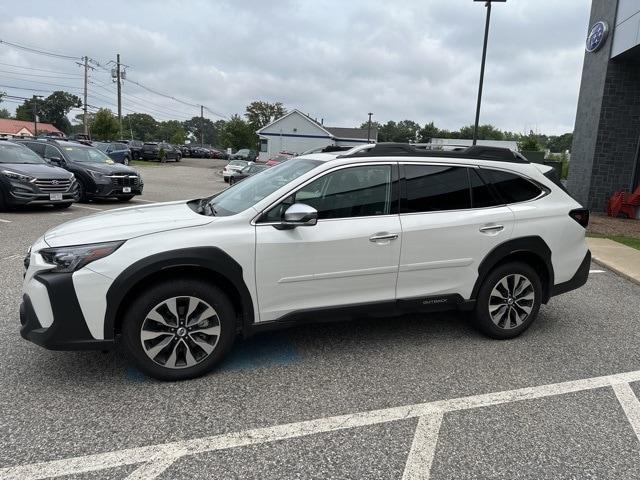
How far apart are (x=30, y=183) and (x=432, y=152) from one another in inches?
378

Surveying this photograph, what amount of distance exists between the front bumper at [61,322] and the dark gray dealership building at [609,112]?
1482 cm

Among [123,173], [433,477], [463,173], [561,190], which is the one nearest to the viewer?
[433,477]

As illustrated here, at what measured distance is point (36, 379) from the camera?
3396 mm

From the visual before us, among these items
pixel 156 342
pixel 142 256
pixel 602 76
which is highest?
pixel 602 76

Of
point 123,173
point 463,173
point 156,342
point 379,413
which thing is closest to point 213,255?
point 156,342

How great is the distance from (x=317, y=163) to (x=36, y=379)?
104 inches

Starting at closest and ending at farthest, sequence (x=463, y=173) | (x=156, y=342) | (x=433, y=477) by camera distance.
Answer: (x=433, y=477)
(x=156, y=342)
(x=463, y=173)

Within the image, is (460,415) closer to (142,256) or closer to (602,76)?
(142,256)

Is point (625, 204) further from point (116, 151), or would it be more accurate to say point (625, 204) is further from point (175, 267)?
point (116, 151)

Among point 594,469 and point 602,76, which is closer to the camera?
point 594,469

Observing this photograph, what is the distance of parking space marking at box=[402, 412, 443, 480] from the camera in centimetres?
255

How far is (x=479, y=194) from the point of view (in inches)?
168

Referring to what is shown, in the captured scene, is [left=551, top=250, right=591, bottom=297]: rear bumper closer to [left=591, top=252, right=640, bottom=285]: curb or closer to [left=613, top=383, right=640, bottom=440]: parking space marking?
[left=613, top=383, right=640, bottom=440]: parking space marking

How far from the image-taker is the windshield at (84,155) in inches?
528
